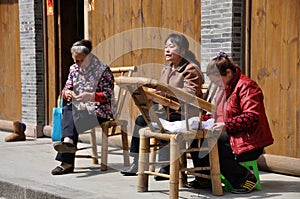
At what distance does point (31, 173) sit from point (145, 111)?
1960 millimetres

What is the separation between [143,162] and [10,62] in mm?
5974

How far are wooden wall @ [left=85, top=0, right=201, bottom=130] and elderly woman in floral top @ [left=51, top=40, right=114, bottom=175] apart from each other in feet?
4.39

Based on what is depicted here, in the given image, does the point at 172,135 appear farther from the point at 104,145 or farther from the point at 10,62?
the point at 10,62

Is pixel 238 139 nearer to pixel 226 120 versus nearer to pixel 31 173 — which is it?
pixel 226 120

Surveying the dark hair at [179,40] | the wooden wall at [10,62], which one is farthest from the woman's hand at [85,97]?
the wooden wall at [10,62]

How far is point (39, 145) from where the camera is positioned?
8.77m

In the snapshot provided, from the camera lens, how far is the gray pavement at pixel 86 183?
207 inches

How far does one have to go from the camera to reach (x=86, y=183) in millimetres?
5879

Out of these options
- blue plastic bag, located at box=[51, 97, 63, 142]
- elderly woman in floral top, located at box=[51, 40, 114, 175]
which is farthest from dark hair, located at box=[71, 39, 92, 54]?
blue plastic bag, located at box=[51, 97, 63, 142]

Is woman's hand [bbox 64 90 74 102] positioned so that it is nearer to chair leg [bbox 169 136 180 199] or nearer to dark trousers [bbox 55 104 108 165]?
dark trousers [bbox 55 104 108 165]

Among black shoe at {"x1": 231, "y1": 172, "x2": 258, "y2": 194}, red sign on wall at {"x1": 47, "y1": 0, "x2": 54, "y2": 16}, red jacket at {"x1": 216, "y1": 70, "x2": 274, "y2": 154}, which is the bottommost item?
black shoe at {"x1": 231, "y1": 172, "x2": 258, "y2": 194}

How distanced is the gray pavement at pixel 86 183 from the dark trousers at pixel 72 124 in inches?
8.2

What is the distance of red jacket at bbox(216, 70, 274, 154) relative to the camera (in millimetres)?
5012

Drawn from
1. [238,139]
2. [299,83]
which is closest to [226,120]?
[238,139]
